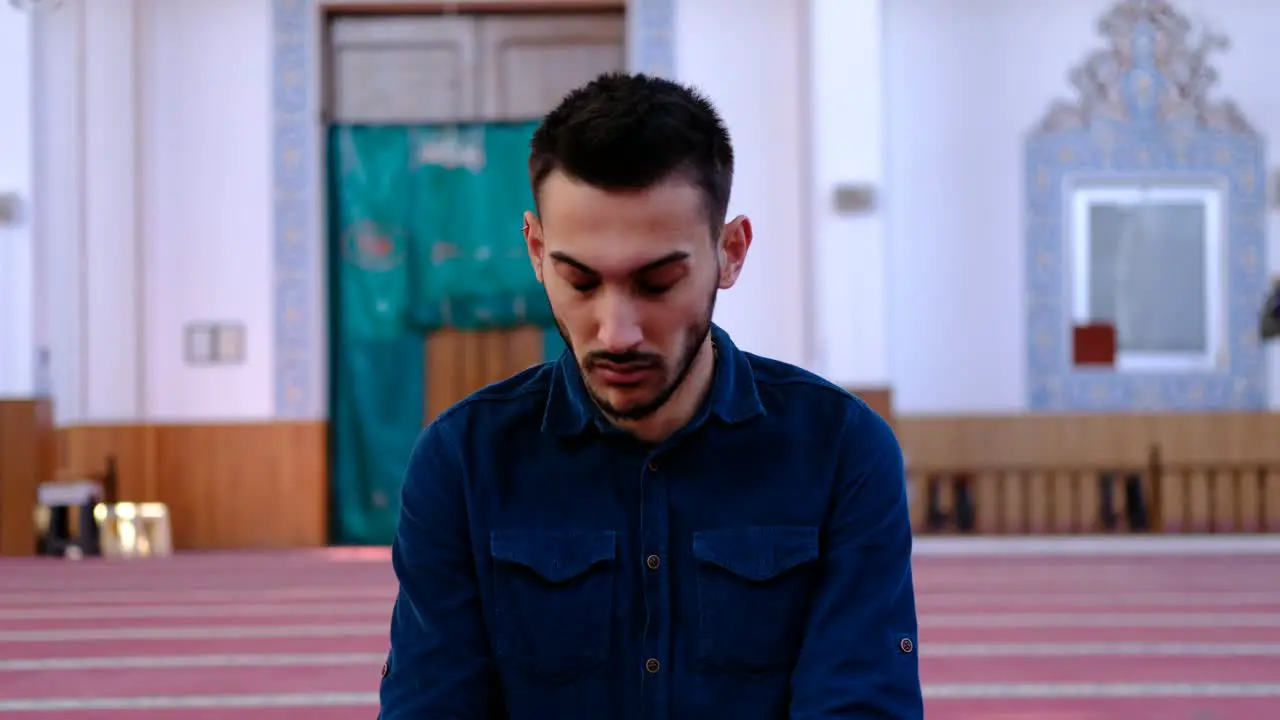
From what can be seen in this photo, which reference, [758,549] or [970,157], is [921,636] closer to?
[758,549]

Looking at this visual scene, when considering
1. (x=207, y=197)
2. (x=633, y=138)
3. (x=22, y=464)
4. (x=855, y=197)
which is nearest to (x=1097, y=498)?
(x=855, y=197)

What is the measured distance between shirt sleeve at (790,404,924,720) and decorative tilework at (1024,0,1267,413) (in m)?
6.03

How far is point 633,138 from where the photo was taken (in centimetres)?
117

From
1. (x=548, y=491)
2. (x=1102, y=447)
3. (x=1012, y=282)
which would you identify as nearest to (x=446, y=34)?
(x=1012, y=282)

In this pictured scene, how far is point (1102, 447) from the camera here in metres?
7.13

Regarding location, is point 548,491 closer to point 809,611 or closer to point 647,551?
point 647,551

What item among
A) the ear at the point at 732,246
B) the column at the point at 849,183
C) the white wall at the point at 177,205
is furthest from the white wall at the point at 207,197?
the ear at the point at 732,246

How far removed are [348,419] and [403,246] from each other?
88 centimetres

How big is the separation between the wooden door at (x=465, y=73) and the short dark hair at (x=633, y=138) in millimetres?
6042

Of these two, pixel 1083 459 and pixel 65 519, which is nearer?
pixel 65 519

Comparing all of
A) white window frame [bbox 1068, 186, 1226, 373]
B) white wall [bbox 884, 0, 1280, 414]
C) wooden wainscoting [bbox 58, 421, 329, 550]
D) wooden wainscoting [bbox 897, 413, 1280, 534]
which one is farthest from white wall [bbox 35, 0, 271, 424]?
white window frame [bbox 1068, 186, 1226, 373]

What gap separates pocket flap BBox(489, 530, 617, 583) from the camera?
1254 mm

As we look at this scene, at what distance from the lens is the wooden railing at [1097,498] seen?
6.92 meters

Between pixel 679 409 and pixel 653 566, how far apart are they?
5.2 inches
